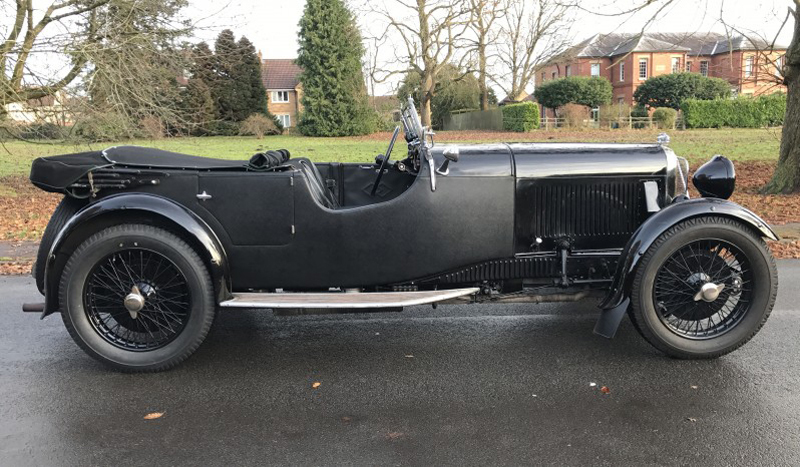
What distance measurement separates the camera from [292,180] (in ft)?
12.3

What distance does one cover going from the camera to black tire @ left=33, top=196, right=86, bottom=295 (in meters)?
3.87

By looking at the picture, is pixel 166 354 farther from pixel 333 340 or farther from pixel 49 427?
pixel 333 340

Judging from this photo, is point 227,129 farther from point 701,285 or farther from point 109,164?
point 701,285

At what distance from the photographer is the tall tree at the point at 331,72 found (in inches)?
1609

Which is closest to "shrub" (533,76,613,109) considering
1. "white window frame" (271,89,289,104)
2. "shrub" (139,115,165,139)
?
"white window frame" (271,89,289,104)

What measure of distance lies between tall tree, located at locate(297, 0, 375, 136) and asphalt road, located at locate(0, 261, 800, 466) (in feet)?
122

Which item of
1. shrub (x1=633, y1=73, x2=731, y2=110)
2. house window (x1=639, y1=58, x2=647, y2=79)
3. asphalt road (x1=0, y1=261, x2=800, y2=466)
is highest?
house window (x1=639, y1=58, x2=647, y2=79)

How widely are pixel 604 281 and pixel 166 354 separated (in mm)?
2716

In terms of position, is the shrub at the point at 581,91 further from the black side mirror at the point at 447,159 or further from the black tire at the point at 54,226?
the black tire at the point at 54,226

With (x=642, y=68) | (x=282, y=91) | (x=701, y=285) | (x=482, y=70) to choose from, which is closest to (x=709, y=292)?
(x=701, y=285)

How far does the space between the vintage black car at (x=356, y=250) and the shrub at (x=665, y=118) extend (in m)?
33.4

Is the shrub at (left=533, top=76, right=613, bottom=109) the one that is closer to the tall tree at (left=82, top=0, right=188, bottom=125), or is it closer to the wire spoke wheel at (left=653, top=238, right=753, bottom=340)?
the tall tree at (left=82, top=0, right=188, bottom=125)

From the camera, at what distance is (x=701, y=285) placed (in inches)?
150

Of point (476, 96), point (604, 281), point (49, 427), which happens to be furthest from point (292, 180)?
point (476, 96)
